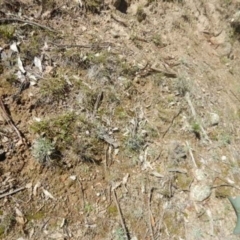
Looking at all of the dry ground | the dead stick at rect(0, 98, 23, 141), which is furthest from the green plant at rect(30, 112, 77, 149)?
the dead stick at rect(0, 98, 23, 141)

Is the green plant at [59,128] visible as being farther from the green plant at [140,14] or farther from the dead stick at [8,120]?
the green plant at [140,14]

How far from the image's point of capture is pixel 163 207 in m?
3.02

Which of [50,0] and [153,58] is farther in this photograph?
[153,58]

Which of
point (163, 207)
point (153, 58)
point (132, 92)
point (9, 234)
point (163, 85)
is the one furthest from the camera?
point (153, 58)

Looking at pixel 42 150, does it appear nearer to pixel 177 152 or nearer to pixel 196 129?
pixel 177 152

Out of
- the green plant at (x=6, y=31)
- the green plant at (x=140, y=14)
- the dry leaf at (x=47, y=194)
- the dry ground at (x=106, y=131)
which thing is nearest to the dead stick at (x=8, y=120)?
the dry ground at (x=106, y=131)

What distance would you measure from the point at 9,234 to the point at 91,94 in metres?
1.49

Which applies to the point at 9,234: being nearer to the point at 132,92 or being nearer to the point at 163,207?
the point at 163,207

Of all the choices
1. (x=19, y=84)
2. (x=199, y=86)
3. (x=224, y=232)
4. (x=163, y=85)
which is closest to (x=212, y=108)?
(x=199, y=86)

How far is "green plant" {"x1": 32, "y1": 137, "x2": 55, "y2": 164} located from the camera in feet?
9.08

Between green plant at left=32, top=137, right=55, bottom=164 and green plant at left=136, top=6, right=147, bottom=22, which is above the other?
green plant at left=136, top=6, right=147, bottom=22

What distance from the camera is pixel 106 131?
3217 mm

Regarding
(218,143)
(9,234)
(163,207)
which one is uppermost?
(218,143)

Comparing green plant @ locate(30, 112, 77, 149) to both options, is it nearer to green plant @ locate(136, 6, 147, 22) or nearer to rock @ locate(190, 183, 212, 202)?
rock @ locate(190, 183, 212, 202)
